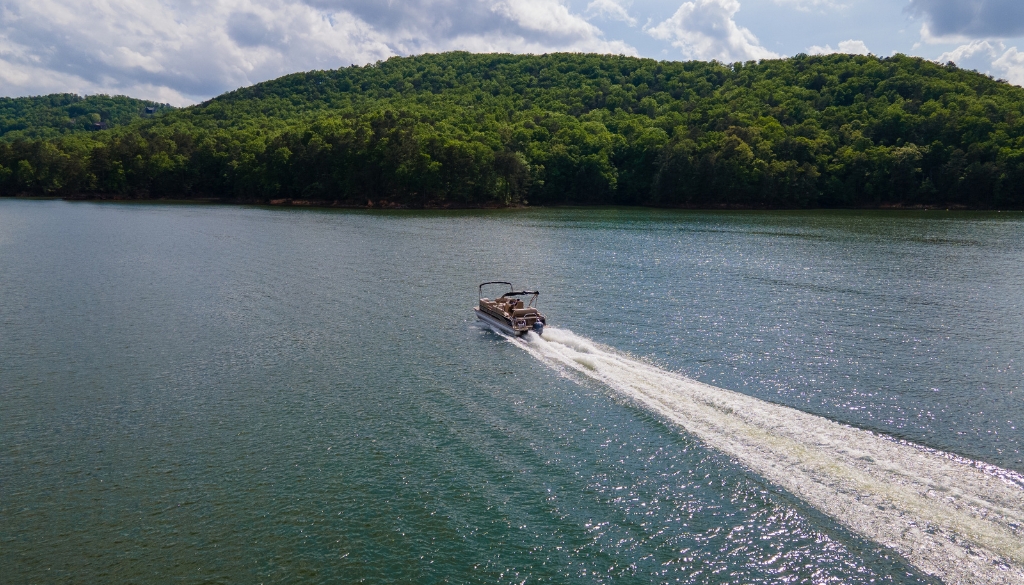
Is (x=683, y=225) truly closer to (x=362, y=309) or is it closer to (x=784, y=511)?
(x=362, y=309)

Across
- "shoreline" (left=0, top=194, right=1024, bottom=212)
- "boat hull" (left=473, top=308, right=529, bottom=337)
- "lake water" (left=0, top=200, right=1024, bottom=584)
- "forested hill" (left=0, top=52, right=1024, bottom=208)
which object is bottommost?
"lake water" (left=0, top=200, right=1024, bottom=584)

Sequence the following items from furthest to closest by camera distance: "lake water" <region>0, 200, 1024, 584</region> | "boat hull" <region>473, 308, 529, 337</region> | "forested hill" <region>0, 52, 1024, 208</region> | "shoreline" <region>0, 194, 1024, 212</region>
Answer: "forested hill" <region>0, 52, 1024, 208</region>, "shoreline" <region>0, 194, 1024, 212</region>, "boat hull" <region>473, 308, 529, 337</region>, "lake water" <region>0, 200, 1024, 584</region>

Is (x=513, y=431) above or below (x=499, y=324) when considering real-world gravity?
below

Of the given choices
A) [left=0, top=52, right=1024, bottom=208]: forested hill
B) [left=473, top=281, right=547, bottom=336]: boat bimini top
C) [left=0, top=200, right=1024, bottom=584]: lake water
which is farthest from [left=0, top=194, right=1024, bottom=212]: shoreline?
[left=473, top=281, right=547, bottom=336]: boat bimini top

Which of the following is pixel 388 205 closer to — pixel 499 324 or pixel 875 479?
pixel 499 324

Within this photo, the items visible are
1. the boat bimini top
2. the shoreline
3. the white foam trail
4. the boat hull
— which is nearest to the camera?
the white foam trail

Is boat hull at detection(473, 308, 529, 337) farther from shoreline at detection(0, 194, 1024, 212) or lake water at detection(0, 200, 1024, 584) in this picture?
shoreline at detection(0, 194, 1024, 212)

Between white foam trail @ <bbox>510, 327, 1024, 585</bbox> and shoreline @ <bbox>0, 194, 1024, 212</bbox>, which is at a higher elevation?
shoreline @ <bbox>0, 194, 1024, 212</bbox>

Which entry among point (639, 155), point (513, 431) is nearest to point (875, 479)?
point (513, 431)

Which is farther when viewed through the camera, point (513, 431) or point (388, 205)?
point (388, 205)
